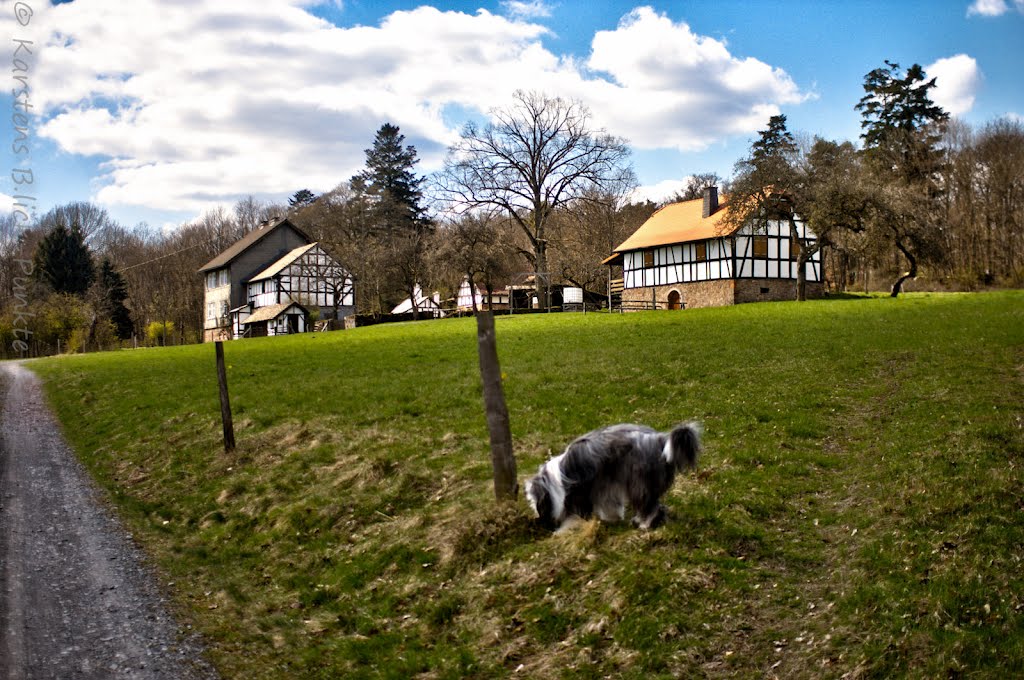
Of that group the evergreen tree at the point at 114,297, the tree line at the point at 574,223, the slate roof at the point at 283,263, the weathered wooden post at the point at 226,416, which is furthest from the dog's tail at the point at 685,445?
the evergreen tree at the point at 114,297

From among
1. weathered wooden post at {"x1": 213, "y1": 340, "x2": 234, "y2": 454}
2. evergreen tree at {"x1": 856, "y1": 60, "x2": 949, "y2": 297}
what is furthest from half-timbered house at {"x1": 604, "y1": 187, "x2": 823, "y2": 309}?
weathered wooden post at {"x1": 213, "y1": 340, "x2": 234, "y2": 454}

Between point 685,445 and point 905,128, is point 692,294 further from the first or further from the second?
point 685,445

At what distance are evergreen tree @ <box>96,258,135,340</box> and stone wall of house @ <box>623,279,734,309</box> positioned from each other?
52.7 meters

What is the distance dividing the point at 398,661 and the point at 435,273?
2057 inches

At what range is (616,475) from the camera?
8.41m

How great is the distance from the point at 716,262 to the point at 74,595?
4559cm

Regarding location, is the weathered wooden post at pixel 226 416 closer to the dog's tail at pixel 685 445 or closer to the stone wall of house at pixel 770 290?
the dog's tail at pixel 685 445

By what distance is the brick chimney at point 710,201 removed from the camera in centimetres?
5375

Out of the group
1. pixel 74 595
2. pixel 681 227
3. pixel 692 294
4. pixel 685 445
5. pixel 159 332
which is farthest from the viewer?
pixel 159 332

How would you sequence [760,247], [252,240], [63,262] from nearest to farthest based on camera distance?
[760,247], [63,262], [252,240]

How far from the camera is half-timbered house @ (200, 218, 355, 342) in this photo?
7088 centimetres

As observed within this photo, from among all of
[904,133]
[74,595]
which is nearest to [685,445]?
[74,595]

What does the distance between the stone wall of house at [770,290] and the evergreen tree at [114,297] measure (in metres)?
60.2

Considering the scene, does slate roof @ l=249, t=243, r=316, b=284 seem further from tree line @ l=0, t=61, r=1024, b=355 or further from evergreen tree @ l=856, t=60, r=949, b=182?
evergreen tree @ l=856, t=60, r=949, b=182
